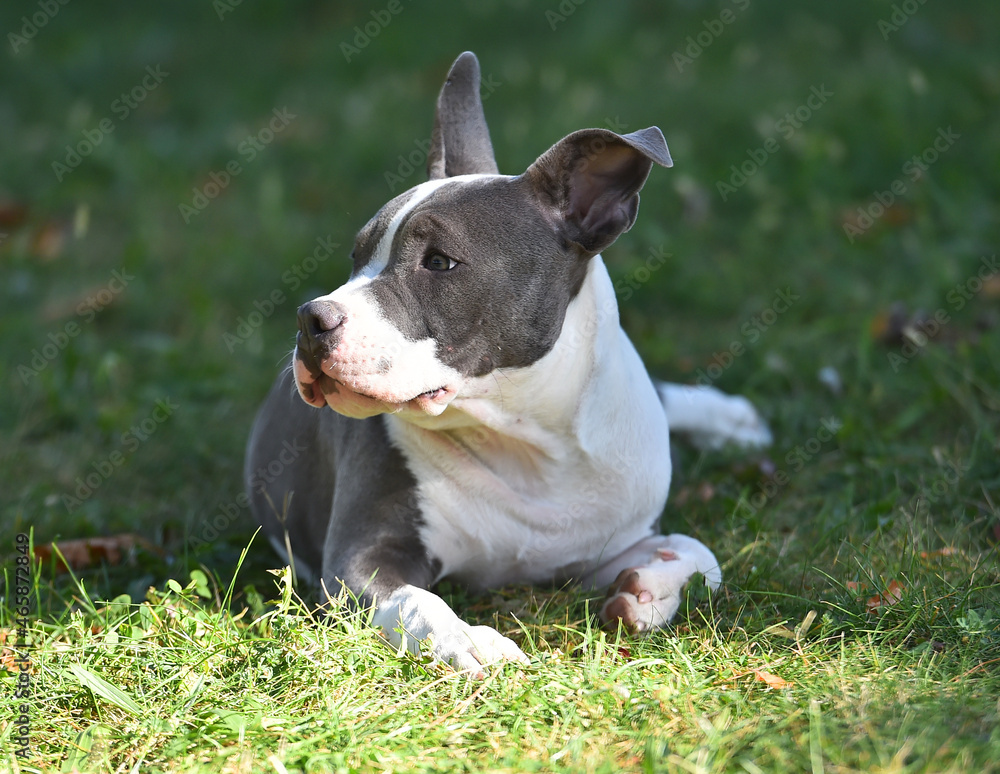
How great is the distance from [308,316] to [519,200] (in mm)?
680

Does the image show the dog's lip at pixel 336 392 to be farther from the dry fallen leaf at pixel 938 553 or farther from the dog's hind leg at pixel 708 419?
the dog's hind leg at pixel 708 419

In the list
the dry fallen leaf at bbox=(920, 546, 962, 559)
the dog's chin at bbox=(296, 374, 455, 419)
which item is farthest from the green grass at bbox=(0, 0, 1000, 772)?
the dog's chin at bbox=(296, 374, 455, 419)

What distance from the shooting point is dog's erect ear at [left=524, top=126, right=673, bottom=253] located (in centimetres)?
302

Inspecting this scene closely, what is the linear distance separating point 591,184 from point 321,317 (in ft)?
2.80

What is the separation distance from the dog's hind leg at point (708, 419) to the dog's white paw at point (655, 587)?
1.31 meters

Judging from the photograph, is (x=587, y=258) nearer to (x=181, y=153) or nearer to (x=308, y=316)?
(x=308, y=316)

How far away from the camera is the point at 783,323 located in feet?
17.4

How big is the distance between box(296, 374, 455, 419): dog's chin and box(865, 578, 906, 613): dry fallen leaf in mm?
1189

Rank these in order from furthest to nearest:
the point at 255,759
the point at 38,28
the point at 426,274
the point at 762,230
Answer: the point at 38,28
the point at 762,230
the point at 426,274
the point at 255,759

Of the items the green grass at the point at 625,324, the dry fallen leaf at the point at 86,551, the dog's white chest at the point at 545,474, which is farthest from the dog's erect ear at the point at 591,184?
the dry fallen leaf at the point at 86,551

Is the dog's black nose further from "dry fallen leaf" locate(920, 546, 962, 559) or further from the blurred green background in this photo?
"dry fallen leaf" locate(920, 546, 962, 559)

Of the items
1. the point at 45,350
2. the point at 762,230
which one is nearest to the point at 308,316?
the point at 45,350

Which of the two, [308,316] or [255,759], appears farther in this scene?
[308,316]

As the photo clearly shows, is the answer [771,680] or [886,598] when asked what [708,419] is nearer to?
[886,598]
